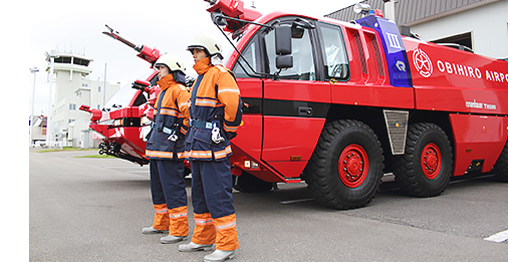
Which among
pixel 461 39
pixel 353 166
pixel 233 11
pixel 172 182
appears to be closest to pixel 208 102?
pixel 172 182

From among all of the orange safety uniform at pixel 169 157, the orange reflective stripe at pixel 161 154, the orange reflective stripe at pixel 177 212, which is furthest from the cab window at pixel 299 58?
the orange reflective stripe at pixel 177 212

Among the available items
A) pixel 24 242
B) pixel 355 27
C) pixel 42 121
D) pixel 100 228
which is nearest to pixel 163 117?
pixel 100 228

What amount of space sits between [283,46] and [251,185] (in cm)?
350

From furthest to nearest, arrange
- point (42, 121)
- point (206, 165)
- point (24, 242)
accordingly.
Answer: point (42, 121) < point (206, 165) < point (24, 242)

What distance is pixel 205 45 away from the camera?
3744 mm

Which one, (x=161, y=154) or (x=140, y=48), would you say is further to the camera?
(x=140, y=48)

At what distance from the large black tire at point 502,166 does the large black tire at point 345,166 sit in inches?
169

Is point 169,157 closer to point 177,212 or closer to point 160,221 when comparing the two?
point 177,212

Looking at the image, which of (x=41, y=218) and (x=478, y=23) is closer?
(x=41, y=218)

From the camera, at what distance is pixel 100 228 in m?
4.74

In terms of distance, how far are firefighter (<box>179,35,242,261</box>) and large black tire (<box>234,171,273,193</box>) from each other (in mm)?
3418

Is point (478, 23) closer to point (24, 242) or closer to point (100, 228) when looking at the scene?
point (100, 228)

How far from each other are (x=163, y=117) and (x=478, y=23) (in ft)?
46.8

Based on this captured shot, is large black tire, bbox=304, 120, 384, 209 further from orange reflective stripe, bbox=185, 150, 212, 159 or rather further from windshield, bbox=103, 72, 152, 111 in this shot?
windshield, bbox=103, 72, 152, 111
